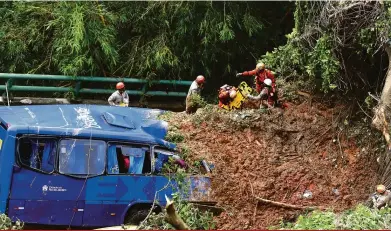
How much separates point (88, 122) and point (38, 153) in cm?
113

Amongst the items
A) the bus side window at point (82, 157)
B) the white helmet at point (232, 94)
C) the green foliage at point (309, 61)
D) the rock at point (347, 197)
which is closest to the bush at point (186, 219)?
the bus side window at point (82, 157)

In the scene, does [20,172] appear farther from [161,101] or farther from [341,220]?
[161,101]

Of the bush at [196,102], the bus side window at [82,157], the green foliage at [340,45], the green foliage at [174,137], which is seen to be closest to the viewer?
the bus side window at [82,157]

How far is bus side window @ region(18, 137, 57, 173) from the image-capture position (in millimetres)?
10164

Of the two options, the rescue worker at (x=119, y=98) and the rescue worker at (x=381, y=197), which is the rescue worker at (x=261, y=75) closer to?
the rescue worker at (x=119, y=98)

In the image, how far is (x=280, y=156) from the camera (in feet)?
38.8

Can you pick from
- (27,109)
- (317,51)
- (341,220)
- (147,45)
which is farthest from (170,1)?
(341,220)

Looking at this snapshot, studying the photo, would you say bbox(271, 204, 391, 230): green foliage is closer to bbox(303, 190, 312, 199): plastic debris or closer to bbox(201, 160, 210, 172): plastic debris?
bbox(303, 190, 312, 199): plastic debris

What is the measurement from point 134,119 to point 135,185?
1587mm

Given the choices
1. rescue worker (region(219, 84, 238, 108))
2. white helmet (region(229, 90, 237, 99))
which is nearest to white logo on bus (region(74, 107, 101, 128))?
rescue worker (region(219, 84, 238, 108))

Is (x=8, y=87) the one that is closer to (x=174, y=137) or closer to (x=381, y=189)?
(x=174, y=137)

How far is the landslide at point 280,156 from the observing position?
1095 centimetres

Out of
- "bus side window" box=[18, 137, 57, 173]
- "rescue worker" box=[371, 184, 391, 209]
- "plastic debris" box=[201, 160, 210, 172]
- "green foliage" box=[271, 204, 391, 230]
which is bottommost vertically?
"green foliage" box=[271, 204, 391, 230]

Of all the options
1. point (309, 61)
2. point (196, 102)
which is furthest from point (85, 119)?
point (309, 61)
